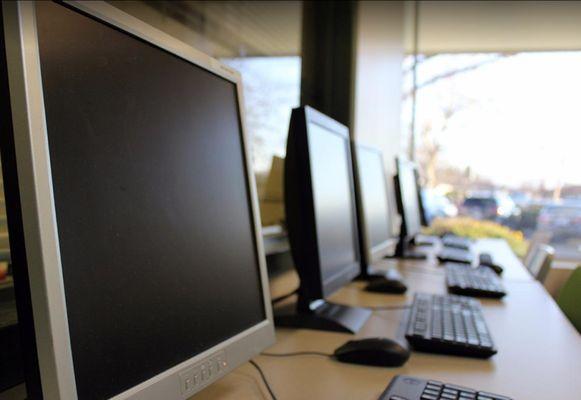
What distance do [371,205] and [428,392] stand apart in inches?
39.1

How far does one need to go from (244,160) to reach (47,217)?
17.6 inches

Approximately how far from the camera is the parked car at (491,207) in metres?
3.65

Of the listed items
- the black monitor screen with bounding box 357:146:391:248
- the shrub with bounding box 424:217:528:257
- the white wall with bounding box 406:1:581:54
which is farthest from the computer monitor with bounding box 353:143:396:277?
the shrub with bounding box 424:217:528:257

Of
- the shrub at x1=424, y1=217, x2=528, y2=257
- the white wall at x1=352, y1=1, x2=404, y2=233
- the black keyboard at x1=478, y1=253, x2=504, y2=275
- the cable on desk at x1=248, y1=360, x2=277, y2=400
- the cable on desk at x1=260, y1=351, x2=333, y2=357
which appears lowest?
the shrub at x1=424, y1=217, x2=528, y2=257

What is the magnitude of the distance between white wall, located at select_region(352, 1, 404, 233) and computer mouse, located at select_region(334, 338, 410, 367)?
83.6 inches

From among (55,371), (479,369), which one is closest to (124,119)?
(55,371)

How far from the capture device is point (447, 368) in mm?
960

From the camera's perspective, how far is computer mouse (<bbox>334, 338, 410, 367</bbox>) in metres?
0.94

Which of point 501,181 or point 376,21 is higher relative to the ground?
point 376,21

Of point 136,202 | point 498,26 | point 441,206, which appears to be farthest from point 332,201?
point 441,206

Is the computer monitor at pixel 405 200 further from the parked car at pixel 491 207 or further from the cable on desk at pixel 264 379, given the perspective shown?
the cable on desk at pixel 264 379

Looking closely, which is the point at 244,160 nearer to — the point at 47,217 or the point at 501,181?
the point at 47,217

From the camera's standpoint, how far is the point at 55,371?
0.46 metres

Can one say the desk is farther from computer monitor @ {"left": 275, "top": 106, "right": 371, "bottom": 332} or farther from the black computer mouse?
the black computer mouse
